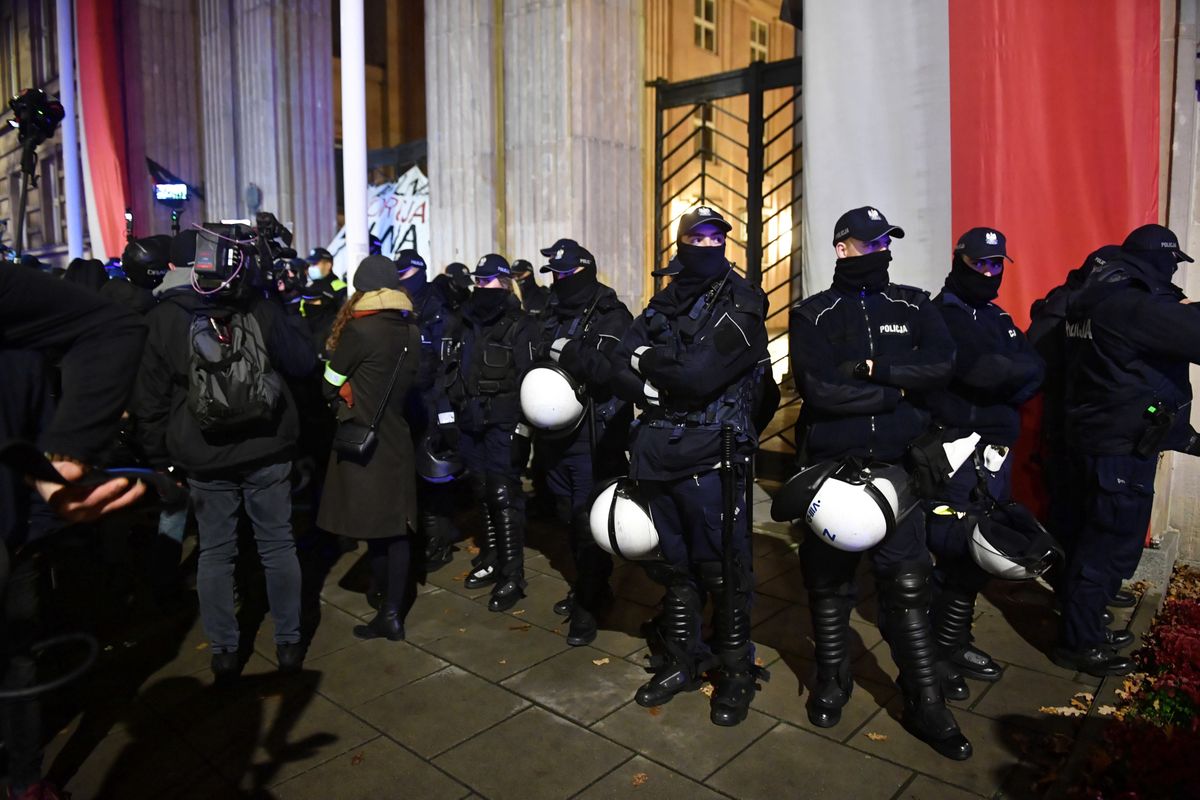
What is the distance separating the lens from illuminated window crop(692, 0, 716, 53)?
14914 millimetres

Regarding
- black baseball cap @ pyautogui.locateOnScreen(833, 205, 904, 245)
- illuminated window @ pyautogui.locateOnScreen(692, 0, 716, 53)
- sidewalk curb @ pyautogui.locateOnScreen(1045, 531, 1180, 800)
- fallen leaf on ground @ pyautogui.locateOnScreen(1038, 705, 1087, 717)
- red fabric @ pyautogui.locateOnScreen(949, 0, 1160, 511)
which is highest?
illuminated window @ pyautogui.locateOnScreen(692, 0, 716, 53)

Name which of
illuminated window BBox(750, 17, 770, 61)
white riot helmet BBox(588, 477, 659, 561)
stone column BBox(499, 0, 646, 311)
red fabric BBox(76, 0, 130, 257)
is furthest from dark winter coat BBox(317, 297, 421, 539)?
illuminated window BBox(750, 17, 770, 61)

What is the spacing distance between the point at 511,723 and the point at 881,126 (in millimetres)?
4855

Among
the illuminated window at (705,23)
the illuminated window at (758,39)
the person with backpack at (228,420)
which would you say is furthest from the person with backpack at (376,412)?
the illuminated window at (758,39)

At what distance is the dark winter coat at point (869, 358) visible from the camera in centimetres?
325

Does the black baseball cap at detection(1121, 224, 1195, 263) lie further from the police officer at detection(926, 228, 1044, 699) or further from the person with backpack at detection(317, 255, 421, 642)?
the person with backpack at detection(317, 255, 421, 642)

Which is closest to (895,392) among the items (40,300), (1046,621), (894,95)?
(1046,621)

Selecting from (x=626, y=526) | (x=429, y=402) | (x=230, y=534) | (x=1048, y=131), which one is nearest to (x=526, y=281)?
(x=429, y=402)

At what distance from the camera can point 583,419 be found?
4551 millimetres

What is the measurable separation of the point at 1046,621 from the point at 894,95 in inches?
146

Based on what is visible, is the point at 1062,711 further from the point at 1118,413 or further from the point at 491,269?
the point at 491,269

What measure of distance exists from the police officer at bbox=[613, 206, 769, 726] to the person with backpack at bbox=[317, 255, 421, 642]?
1335 millimetres

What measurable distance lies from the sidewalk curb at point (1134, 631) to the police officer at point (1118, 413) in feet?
0.93

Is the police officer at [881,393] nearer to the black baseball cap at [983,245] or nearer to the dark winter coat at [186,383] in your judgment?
the black baseball cap at [983,245]
